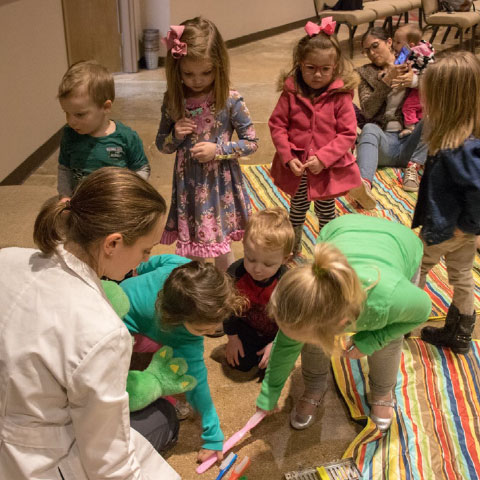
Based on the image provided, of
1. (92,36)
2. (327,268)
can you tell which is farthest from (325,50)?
(92,36)

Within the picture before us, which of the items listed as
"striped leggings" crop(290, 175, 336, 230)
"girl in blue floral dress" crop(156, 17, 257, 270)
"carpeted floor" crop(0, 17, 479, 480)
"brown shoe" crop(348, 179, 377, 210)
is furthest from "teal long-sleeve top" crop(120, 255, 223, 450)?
"brown shoe" crop(348, 179, 377, 210)

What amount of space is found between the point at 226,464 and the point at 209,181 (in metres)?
1.03

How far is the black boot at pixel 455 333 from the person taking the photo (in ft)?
6.88

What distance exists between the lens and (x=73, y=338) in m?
1.07

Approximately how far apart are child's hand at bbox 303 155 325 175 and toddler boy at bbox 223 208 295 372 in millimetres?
435

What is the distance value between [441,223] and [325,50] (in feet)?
2.78

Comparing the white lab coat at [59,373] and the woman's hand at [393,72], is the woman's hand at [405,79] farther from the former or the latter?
the white lab coat at [59,373]

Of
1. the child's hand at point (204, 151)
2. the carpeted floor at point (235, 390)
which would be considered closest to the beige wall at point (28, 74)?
the carpeted floor at point (235, 390)

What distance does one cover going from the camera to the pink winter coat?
232 cm

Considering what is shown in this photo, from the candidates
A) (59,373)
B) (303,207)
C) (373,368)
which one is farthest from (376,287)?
(303,207)

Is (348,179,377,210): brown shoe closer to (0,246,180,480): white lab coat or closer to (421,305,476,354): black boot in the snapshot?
(421,305,476,354): black boot

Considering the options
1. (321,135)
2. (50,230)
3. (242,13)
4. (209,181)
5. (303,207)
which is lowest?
(303,207)

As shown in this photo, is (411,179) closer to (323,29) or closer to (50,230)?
(323,29)

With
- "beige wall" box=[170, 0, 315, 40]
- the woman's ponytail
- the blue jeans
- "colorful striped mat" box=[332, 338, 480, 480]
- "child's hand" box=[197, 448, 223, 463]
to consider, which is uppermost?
the woman's ponytail
